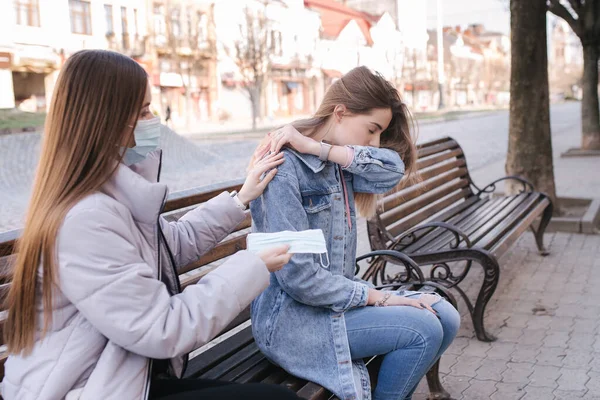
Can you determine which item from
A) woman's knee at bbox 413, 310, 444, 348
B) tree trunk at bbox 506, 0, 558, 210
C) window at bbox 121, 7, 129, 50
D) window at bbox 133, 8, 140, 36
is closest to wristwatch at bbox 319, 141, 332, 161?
woman's knee at bbox 413, 310, 444, 348

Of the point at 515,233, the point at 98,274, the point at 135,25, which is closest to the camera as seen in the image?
the point at 98,274

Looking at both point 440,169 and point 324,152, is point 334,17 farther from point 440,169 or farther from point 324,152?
point 324,152

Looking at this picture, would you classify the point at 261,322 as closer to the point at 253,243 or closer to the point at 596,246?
the point at 253,243

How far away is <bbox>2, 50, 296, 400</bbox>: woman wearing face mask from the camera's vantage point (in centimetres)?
164

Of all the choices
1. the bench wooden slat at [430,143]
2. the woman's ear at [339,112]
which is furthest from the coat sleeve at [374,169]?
the bench wooden slat at [430,143]

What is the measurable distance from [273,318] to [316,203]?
45 cm

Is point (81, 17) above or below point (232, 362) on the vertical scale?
above

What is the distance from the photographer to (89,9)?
117ft

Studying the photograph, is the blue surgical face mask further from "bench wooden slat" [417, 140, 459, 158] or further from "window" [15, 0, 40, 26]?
"window" [15, 0, 40, 26]

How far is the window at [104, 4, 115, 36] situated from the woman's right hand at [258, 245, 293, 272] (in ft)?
121

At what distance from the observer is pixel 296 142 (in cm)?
252

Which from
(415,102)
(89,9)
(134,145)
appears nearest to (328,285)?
(134,145)

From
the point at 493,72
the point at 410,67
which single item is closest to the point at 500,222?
the point at 410,67

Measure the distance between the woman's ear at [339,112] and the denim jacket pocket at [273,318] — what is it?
73cm
